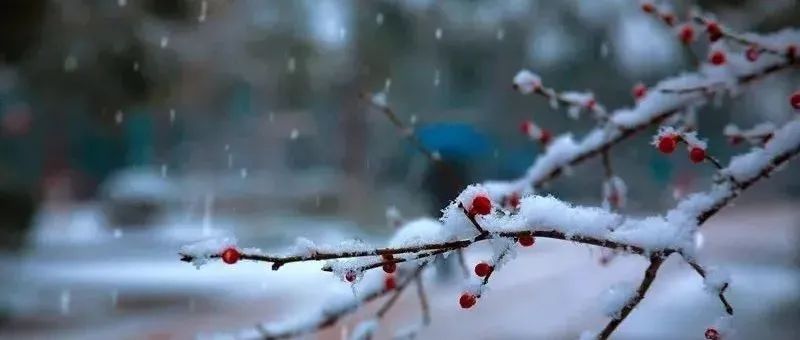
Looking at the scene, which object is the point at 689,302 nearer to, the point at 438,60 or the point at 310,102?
the point at 438,60

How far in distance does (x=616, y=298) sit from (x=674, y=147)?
25 centimetres

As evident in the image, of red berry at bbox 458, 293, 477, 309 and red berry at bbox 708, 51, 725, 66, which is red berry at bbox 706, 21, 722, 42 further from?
red berry at bbox 458, 293, 477, 309

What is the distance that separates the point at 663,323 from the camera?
24.9ft

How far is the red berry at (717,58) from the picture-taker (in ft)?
6.22

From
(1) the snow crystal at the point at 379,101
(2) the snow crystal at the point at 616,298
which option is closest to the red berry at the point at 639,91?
(1) the snow crystal at the point at 379,101

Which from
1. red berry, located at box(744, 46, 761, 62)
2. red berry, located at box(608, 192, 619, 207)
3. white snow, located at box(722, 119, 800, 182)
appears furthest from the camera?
red berry, located at box(608, 192, 619, 207)

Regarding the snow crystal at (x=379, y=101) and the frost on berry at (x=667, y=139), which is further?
the snow crystal at (x=379, y=101)

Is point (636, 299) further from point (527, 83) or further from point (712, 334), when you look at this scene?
point (527, 83)

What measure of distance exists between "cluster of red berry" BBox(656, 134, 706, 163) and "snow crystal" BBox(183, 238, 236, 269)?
62 cm

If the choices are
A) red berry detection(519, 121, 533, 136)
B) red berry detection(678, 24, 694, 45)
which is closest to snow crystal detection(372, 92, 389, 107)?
red berry detection(519, 121, 533, 136)

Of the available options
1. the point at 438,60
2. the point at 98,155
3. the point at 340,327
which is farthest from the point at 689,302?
the point at 98,155

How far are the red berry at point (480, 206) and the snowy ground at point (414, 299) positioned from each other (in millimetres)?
4359

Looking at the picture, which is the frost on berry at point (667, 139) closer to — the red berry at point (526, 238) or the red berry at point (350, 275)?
the red berry at point (526, 238)

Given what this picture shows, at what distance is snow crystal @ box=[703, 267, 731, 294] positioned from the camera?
3.93ft
